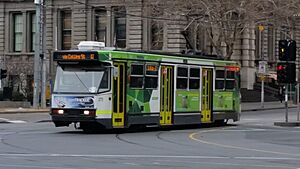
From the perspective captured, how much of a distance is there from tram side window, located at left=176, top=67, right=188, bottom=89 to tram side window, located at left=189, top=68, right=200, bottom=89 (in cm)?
38

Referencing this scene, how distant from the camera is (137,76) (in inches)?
982

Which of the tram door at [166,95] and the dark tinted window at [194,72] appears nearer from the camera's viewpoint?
the tram door at [166,95]

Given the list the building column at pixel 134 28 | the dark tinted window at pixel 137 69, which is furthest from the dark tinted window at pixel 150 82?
the building column at pixel 134 28

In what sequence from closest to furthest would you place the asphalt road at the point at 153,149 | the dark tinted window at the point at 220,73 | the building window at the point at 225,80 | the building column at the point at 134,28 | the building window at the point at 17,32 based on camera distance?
1. the asphalt road at the point at 153,149
2. the dark tinted window at the point at 220,73
3. the building window at the point at 225,80
4. the building column at the point at 134,28
5. the building window at the point at 17,32

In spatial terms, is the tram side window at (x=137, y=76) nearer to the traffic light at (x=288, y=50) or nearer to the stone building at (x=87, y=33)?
the traffic light at (x=288, y=50)

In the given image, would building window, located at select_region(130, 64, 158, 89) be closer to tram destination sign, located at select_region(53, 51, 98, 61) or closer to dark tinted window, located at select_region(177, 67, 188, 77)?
dark tinted window, located at select_region(177, 67, 188, 77)

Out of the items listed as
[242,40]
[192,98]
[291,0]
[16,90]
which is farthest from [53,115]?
[242,40]

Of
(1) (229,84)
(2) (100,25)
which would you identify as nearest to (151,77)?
(1) (229,84)

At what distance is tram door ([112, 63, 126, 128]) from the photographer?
23859mm

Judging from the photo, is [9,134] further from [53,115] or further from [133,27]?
[133,27]

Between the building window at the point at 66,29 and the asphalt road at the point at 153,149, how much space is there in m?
39.6

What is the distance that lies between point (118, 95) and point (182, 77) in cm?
412

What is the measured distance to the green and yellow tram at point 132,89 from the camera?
77.2 ft

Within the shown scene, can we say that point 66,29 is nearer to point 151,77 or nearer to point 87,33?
point 87,33
